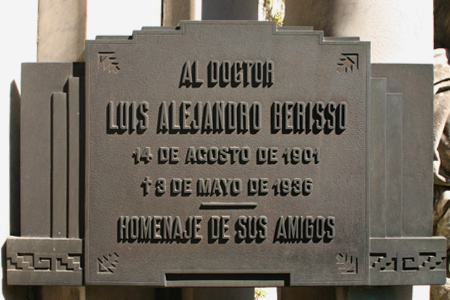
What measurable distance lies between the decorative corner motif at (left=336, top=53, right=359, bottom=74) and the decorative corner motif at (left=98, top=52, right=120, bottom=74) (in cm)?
186

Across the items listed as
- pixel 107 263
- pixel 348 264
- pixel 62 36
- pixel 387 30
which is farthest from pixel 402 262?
pixel 62 36

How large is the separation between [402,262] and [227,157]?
1713mm

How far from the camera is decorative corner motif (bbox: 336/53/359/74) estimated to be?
3514 mm

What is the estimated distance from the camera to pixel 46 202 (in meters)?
3.55

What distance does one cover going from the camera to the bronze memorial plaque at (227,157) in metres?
3.49

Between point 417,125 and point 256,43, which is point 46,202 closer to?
point 256,43

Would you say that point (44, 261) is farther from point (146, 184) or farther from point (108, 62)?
point (108, 62)

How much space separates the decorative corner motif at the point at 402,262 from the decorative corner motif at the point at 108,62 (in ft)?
8.73

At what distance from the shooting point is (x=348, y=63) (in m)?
3.52

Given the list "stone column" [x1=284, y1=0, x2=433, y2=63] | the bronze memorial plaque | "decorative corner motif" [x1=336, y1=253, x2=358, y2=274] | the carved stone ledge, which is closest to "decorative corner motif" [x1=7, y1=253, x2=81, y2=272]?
the carved stone ledge

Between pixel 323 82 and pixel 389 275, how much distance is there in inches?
67.2

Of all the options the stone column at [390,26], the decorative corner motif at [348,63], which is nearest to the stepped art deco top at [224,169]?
the decorative corner motif at [348,63]

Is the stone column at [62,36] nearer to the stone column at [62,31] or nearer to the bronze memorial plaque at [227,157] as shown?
the stone column at [62,31]

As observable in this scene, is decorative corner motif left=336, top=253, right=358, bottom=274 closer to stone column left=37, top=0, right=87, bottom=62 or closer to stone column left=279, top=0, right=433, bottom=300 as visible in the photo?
stone column left=279, top=0, right=433, bottom=300
